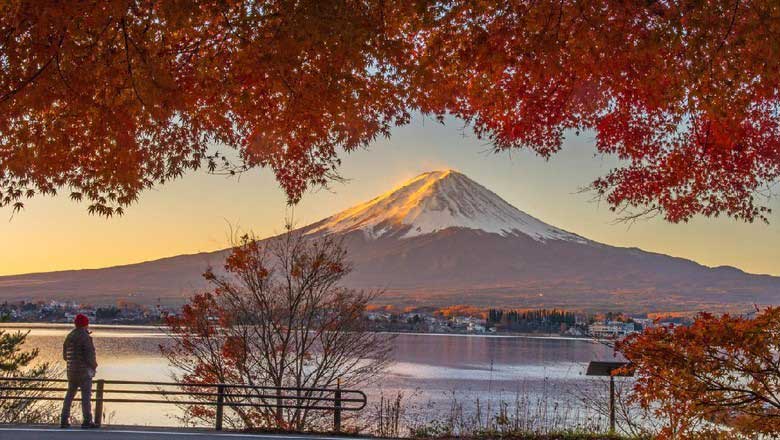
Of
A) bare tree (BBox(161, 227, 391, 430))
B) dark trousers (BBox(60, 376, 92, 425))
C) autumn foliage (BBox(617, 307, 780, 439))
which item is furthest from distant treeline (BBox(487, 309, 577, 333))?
autumn foliage (BBox(617, 307, 780, 439))

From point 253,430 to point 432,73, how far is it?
256 inches

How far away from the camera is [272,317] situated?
768 inches

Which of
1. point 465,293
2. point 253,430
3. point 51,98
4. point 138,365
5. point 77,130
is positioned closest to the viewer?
point 51,98

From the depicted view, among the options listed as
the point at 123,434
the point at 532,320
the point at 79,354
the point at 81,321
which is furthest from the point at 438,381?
the point at 532,320

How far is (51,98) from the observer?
8633 millimetres

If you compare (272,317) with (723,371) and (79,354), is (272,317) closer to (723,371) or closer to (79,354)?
(79,354)

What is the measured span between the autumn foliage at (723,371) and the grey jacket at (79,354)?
7959 mm

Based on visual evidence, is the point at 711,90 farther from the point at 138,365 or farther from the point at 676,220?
the point at 138,365

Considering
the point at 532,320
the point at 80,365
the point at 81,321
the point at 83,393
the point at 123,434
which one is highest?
the point at 81,321

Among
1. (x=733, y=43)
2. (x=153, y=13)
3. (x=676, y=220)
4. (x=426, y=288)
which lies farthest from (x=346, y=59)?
(x=426, y=288)

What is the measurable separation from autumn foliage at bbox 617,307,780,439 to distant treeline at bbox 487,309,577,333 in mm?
118864

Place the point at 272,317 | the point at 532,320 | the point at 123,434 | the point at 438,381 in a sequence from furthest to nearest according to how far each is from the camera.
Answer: the point at 532,320, the point at 438,381, the point at 272,317, the point at 123,434

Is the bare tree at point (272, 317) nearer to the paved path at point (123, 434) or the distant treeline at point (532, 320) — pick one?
the paved path at point (123, 434)

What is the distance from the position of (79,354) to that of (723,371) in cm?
888
